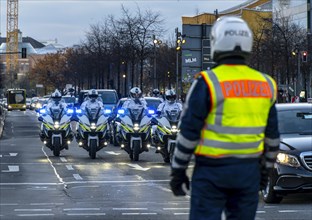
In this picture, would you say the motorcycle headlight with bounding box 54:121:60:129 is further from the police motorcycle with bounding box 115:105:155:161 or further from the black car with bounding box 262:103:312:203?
the black car with bounding box 262:103:312:203

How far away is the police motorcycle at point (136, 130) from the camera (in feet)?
76.4

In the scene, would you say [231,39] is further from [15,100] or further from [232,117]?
[15,100]

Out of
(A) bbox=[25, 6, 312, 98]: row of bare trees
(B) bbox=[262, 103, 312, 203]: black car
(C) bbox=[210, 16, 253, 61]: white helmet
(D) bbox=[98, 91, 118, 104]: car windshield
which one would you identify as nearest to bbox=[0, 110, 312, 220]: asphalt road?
(B) bbox=[262, 103, 312, 203]: black car

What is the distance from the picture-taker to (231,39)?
18.9ft

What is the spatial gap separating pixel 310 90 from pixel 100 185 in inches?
2947

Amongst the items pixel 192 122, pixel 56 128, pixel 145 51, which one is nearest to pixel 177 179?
pixel 192 122

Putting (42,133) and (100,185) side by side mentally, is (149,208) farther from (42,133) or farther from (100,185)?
(42,133)

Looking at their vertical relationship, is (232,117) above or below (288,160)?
above

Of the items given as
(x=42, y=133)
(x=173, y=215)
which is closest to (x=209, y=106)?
(x=173, y=215)

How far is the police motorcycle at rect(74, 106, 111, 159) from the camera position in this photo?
2416 cm

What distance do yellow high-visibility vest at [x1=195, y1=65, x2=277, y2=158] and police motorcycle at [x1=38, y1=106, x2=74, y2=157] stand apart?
1948 centimetres

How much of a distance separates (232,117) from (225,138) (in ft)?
0.50

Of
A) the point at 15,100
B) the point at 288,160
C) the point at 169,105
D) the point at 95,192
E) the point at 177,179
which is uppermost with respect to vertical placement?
the point at 15,100

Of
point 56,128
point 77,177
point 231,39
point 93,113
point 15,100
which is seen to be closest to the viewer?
point 231,39
